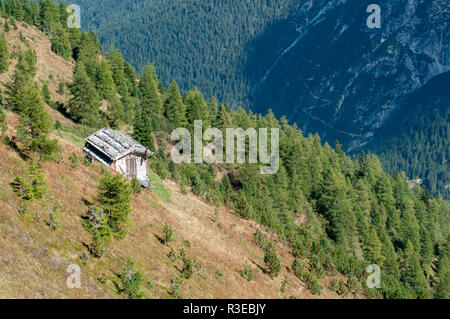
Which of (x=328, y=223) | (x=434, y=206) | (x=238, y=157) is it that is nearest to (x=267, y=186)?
(x=238, y=157)

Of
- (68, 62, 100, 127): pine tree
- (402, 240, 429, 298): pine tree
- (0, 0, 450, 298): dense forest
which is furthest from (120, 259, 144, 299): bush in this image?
(402, 240, 429, 298): pine tree

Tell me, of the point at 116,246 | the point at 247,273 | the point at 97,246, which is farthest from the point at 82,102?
the point at 97,246

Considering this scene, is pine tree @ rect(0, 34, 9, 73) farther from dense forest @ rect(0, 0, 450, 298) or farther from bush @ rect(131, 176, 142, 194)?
bush @ rect(131, 176, 142, 194)

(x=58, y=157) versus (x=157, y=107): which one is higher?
(x=157, y=107)

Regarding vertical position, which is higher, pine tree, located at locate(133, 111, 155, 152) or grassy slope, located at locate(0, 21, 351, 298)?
pine tree, located at locate(133, 111, 155, 152)

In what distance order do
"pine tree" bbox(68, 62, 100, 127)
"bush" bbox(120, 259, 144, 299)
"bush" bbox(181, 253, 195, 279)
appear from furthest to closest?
"pine tree" bbox(68, 62, 100, 127) → "bush" bbox(181, 253, 195, 279) → "bush" bbox(120, 259, 144, 299)

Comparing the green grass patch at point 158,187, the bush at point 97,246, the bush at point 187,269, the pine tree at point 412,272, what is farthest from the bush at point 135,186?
the pine tree at point 412,272

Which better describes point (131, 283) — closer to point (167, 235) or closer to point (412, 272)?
point (167, 235)

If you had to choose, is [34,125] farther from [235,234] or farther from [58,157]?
[235,234]
